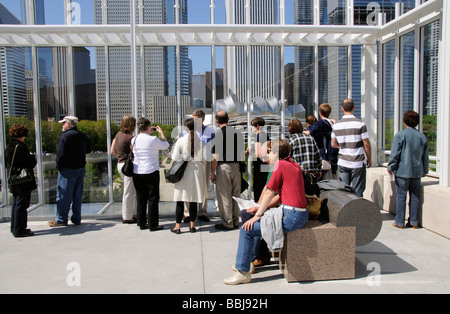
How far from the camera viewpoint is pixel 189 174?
5.84m

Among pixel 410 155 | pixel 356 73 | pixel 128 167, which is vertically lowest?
pixel 128 167

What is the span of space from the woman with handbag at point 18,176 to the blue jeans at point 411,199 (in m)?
5.54

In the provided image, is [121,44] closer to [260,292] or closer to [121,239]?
[121,239]

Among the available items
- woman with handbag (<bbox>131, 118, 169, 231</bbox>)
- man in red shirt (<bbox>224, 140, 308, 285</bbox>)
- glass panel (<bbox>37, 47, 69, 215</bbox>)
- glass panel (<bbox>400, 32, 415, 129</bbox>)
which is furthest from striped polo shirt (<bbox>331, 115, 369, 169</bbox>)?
glass panel (<bbox>37, 47, 69, 215</bbox>)

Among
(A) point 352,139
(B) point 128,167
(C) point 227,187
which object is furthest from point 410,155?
(B) point 128,167

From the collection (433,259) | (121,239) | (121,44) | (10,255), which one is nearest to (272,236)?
(433,259)

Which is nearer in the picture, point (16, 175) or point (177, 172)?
point (16, 175)

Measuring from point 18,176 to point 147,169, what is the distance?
6.03 ft

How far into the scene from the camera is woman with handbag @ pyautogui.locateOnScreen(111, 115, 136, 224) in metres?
6.34

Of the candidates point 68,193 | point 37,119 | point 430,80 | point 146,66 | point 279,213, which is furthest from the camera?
point 37,119

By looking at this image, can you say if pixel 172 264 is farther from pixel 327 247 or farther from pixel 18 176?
pixel 18 176

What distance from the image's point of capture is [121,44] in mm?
7141

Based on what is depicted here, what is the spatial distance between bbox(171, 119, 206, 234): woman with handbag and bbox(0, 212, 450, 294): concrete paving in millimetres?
498

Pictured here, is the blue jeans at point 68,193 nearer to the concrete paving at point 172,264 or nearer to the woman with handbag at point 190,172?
the concrete paving at point 172,264
